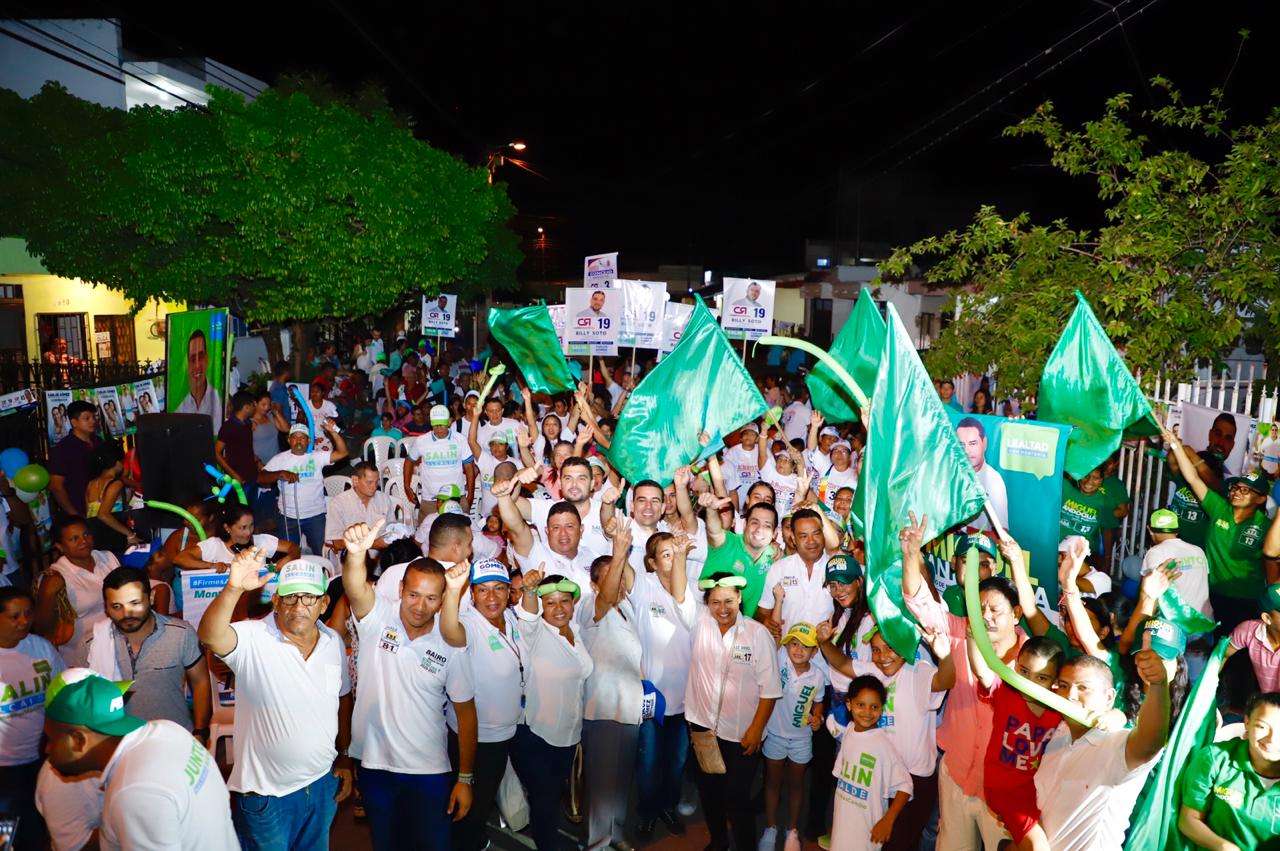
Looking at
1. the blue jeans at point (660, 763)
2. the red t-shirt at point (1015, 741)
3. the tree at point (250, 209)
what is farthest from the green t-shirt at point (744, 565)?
the tree at point (250, 209)

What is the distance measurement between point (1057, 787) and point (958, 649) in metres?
1.00

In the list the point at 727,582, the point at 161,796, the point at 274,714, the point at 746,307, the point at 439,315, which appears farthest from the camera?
the point at 439,315

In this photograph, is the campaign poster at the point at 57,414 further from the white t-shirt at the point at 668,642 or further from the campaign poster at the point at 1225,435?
the campaign poster at the point at 1225,435

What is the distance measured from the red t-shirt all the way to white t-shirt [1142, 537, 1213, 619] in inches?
92.8

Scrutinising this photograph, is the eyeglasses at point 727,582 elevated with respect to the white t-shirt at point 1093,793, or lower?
elevated

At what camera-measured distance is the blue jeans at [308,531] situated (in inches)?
374

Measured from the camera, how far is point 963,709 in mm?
4941

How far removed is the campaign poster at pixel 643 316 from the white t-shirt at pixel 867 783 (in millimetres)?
7994

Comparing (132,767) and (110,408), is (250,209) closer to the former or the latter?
(110,408)

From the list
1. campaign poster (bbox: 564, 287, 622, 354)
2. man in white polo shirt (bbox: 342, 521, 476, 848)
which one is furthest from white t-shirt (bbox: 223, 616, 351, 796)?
campaign poster (bbox: 564, 287, 622, 354)

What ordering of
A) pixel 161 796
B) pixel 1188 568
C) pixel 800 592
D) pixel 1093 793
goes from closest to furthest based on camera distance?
pixel 161 796 → pixel 1093 793 → pixel 800 592 → pixel 1188 568

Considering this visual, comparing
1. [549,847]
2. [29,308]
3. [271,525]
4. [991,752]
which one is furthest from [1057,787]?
[29,308]

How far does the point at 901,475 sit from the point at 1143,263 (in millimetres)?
6643

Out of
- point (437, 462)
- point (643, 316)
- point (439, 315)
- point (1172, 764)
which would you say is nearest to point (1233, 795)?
point (1172, 764)
